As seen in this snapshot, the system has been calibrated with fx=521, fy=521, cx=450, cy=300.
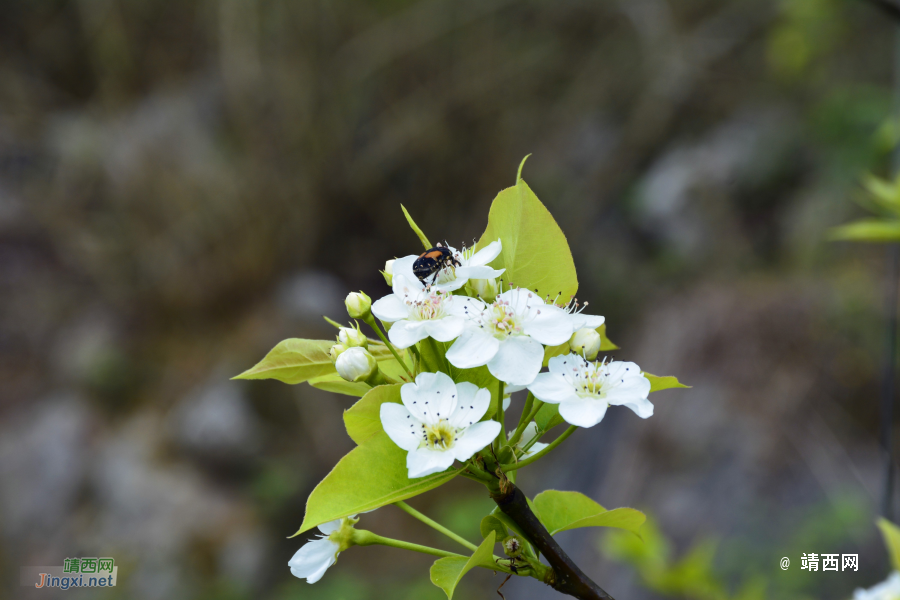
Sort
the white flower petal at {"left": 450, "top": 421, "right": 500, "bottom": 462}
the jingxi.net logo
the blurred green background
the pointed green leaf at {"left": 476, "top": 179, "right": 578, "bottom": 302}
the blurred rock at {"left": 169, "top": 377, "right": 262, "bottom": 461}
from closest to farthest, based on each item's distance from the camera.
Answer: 1. the white flower petal at {"left": 450, "top": 421, "right": 500, "bottom": 462}
2. the pointed green leaf at {"left": 476, "top": 179, "right": 578, "bottom": 302}
3. the jingxi.net logo
4. the blurred green background
5. the blurred rock at {"left": 169, "top": 377, "right": 262, "bottom": 461}

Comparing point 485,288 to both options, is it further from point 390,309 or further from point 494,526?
point 494,526

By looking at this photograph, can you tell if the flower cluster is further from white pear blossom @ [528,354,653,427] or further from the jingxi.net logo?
the jingxi.net logo

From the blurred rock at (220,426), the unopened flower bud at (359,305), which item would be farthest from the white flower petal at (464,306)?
the blurred rock at (220,426)

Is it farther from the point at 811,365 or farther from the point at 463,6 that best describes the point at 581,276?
the point at 463,6

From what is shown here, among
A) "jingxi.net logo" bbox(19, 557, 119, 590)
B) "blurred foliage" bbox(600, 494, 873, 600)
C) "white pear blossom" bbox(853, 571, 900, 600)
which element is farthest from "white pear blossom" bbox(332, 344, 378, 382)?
"blurred foliage" bbox(600, 494, 873, 600)

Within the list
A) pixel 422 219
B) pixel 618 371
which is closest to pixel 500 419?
pixel 618 371

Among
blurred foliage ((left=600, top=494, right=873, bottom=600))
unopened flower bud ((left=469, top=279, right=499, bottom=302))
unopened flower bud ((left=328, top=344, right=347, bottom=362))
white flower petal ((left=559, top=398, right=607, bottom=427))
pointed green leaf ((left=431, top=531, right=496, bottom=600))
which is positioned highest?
unopened flower bud ((left=469, top=279, right=499, bottom=302))

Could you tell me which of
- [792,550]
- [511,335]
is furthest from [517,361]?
[792,550]

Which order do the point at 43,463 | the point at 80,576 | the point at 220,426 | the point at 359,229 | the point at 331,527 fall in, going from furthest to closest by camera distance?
the point at 359,229 < the point at 43,463 < the point at 220,426 < the point at 80,576 < the point at 331,527
